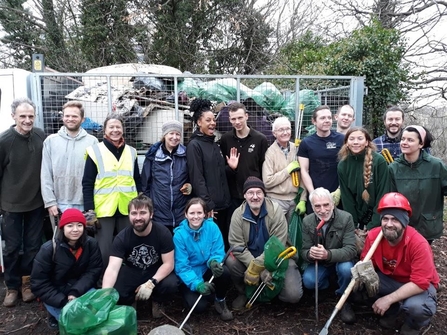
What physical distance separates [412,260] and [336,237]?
2.22 ft

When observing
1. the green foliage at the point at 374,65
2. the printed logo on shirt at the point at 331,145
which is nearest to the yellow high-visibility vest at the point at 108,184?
the printed logo on shirt at the point at 331,145

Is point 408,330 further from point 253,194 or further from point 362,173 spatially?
point 253,194

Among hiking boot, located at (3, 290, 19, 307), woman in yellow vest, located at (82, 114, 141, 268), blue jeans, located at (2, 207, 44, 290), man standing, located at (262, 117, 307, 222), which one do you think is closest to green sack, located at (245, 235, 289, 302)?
man standing, located at (262, 117, 307, 222)

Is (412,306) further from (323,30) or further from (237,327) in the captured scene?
(323,30)

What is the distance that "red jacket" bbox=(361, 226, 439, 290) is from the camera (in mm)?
3219

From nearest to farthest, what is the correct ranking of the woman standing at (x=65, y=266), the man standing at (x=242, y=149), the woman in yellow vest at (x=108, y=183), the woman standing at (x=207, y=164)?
the woman standing at (x=65, y=266)
the woman in yellow vest at (x=108, y=183)
the woman standing at (x=207, y=164)
the man standing at (x=242, y=149)

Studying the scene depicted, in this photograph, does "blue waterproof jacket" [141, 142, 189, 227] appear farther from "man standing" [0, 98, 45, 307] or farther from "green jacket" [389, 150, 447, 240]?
"green jacket" [389, 150, 447, 240]

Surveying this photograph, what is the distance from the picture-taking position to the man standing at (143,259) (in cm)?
353

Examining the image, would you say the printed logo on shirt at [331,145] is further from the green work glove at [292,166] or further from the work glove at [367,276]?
the work glove at [367,276]

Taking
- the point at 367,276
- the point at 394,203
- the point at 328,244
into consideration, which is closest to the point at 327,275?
the point at 328,244

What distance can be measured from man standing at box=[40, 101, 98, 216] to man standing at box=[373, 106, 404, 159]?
327 centimetres

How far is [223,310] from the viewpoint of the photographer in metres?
3.73

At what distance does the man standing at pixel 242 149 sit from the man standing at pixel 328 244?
802 millimetres

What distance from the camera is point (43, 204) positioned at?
4031 mm
